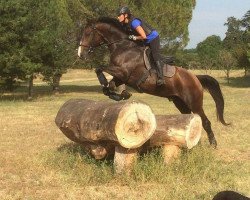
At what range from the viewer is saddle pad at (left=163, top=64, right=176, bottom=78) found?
847 cm

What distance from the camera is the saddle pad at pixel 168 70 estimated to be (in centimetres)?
847

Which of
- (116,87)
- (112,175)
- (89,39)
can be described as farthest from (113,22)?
(112,175)

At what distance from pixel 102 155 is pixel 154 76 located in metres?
2.05

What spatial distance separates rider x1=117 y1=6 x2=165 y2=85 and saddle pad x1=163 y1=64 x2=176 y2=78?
0.59 ft

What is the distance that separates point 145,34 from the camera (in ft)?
26.7

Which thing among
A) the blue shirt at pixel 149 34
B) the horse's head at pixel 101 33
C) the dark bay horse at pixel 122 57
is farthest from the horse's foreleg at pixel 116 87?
the blue shirt at pixel 149 34

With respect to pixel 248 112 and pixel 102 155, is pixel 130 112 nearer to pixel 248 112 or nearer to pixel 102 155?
pixel 102 155

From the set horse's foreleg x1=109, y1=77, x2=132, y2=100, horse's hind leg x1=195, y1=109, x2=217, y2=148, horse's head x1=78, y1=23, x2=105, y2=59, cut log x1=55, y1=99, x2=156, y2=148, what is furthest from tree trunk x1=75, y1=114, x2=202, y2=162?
horse's hind leg x1=195, y1=109, x2=217, y2=148

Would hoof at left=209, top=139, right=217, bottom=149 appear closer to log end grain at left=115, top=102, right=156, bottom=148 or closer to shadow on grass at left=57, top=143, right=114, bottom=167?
shadow on grass at left=57, top=143, right=114, bottom=167

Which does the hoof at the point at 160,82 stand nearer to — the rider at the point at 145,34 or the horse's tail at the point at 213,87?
the rider at the point at 145,34

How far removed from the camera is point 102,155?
7246 mm

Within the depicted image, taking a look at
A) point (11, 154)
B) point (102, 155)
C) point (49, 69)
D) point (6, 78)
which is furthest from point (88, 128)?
point (49, 69)

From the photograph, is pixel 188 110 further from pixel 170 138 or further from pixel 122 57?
pixel 170 138

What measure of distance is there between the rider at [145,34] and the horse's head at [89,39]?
630 millimetres
